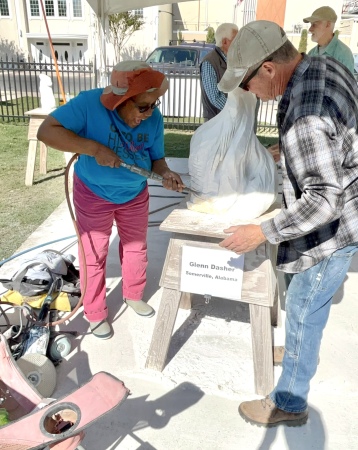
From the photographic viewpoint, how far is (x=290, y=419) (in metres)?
1.98

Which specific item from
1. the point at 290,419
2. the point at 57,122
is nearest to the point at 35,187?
the point at 57,122

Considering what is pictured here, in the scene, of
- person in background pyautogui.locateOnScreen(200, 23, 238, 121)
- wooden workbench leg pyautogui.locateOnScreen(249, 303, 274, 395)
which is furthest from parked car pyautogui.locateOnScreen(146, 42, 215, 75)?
wooden workbench leg pyautogui.locateOnScreen(249, 303, 274, 395)

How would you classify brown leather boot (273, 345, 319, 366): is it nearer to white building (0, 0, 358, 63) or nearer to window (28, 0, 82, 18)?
white building (0, 0, 358, 63)

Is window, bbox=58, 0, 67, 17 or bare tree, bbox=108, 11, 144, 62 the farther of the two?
window, bbox=58, 0, 67, 17

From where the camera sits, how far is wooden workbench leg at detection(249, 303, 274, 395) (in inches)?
81.9

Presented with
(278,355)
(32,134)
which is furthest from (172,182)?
(32,134)

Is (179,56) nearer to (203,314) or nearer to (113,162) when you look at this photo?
(203,314)

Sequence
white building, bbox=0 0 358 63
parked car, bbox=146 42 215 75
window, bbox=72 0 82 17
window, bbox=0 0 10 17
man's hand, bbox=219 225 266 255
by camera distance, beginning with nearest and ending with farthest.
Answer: man's hand, bbox=219 225 266 255 → parked car, bbox=146 42 215 75 → window, bbox=0 0 10 17 → white building, bbox=0 0 358 63 → window, bbox=72 0 82 17

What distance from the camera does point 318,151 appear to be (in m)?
1.32

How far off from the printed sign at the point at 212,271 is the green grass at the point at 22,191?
6.88ft

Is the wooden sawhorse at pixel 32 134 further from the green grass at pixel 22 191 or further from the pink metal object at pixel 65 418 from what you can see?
the pink metal object at pixel 65 418

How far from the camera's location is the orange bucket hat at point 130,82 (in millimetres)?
1946

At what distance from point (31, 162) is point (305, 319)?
4.48m

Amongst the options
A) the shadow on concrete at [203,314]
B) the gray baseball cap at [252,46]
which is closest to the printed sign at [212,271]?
the shadow on concrete at [203,314]
